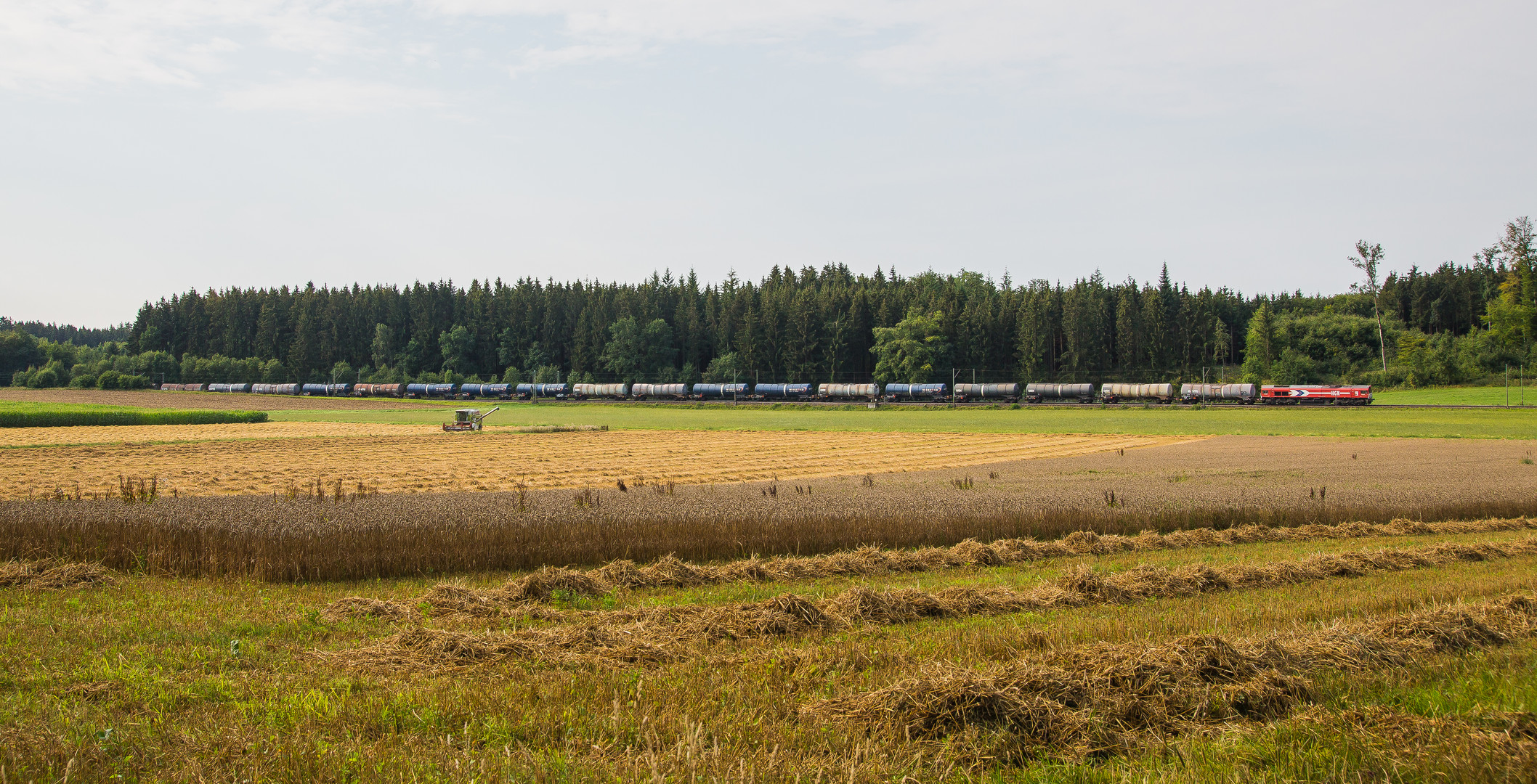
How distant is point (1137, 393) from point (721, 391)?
214ft

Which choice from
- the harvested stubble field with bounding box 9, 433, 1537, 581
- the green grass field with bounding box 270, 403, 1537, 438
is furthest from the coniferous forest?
the harvested stubble field with bounding box 9, 433, 1537, 581

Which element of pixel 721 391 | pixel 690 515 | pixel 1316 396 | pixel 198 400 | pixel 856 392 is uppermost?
pixel 198 400

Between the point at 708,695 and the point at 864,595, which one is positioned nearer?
the point at 708,695

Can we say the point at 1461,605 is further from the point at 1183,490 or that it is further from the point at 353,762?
the point at 1183,490

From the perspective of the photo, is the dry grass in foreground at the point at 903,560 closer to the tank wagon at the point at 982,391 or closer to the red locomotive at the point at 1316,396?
the red locomotive at the point at 1316,396

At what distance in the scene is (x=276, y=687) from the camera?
805cm

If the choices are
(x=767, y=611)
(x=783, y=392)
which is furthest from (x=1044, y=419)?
(x=767, y=611)

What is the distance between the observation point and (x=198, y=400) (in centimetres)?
12469

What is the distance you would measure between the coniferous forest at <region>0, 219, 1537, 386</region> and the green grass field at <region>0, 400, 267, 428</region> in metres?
94.4

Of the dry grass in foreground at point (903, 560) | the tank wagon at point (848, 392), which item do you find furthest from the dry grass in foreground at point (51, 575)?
the tank wagon at point (848, 392)

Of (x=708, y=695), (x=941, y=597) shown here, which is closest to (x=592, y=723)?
(x=708, y=695)

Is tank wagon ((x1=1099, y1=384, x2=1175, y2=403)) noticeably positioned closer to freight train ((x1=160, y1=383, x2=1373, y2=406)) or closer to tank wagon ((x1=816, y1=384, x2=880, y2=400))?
freight train ((x1=160, y1=383, x2=1373, y2=406))

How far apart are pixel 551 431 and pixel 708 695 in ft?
200

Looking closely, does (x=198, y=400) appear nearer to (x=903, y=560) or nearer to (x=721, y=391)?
(x=721, y=391)
